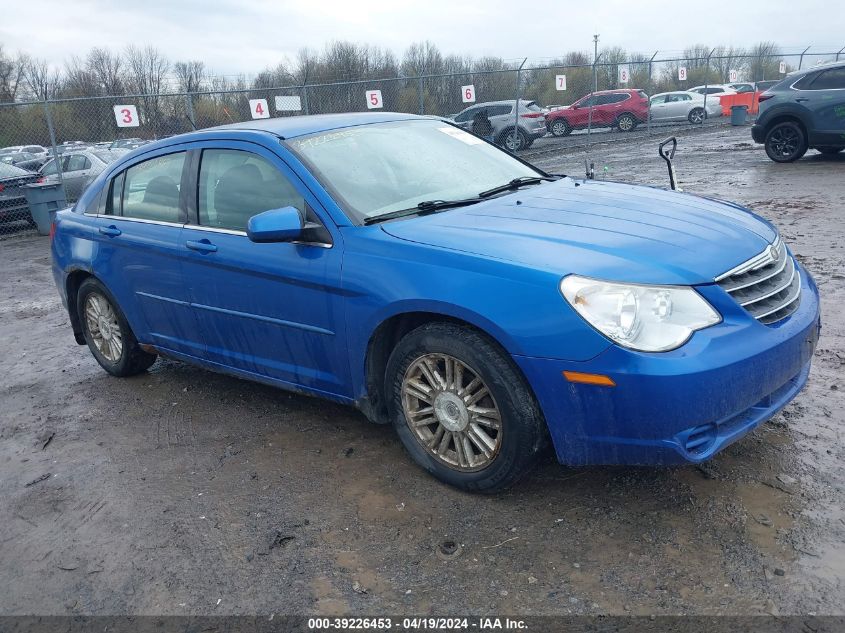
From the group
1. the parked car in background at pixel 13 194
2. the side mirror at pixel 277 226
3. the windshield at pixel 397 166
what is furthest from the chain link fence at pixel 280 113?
the side mirror at pixel 277 226

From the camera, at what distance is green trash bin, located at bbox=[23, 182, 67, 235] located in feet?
45.8

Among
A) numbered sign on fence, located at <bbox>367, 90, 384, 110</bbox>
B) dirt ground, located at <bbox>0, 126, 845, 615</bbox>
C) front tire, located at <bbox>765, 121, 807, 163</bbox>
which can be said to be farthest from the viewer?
numbered sign on fence, located at <bbox>367, 90, 384, 110</bbox>

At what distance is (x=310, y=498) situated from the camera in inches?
141

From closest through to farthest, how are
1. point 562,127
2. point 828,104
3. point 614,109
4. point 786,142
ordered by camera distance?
point 828,104 < point 786,142 < point 614,109 < point 562,127

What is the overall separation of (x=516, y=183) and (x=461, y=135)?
62cm

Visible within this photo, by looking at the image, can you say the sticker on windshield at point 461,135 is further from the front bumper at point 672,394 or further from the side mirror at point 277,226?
the front bumper at point 672,394

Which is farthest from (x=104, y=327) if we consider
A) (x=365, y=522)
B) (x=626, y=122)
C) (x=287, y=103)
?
(x=626, y=122)

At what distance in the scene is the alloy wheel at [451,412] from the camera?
10.8ft

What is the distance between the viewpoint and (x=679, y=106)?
3086cm

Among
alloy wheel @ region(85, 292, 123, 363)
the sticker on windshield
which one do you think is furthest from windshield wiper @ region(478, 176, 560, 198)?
alloy wheel @ region(85, 292, 123, 363)

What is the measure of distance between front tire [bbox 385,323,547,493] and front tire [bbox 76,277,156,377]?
2536 millimetres

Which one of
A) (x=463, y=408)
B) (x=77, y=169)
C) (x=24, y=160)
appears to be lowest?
(x=463, y=408)

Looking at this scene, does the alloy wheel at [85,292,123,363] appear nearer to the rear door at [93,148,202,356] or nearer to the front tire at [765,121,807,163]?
the rear door at [93,148,202,356]

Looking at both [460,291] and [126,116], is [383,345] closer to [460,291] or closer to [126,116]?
[460,291]
